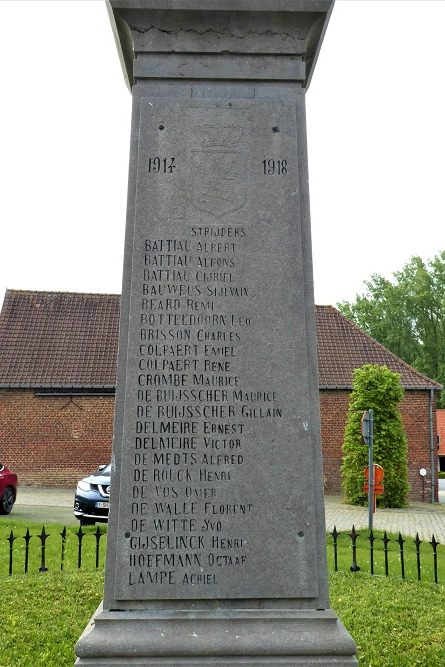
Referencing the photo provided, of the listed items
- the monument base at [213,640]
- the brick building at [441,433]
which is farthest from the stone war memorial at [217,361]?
the brick building at [441,433]

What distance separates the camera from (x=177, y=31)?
3.54 m

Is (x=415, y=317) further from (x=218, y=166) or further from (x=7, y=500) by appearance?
(x=218, y=166)

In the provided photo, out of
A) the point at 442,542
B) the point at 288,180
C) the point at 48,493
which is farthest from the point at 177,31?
the point at 48,493

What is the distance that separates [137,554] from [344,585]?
4.18 m

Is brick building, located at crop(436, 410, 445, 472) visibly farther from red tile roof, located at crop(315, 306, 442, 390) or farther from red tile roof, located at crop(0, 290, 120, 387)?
red tile roof, located at crop(0, 290, 120, 387)

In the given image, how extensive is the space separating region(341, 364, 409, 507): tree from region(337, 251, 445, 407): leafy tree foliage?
2991cm

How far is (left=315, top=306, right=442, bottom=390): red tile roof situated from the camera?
→ 22406 mm

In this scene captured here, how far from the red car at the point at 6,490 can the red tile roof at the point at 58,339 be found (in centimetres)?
720

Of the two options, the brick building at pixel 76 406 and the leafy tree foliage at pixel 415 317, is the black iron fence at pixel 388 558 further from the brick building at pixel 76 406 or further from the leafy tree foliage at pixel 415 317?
the leafy tree foliage at pixel 415 317

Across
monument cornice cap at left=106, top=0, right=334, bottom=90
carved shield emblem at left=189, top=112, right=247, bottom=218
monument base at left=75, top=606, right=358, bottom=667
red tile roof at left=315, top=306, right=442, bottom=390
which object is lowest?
monument base at left=75, top=606, right=358, bottom=667

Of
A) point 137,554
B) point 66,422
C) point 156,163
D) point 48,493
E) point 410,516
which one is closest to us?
point 137,554

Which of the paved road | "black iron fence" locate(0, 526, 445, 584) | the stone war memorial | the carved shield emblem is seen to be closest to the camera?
the stone war memorial

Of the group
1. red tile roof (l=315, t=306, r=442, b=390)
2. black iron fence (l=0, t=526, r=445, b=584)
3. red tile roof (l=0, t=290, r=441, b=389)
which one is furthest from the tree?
black iron fence (l=0, t=526, r=445, b=584)

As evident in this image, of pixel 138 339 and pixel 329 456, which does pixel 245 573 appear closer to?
pixel 138 339
